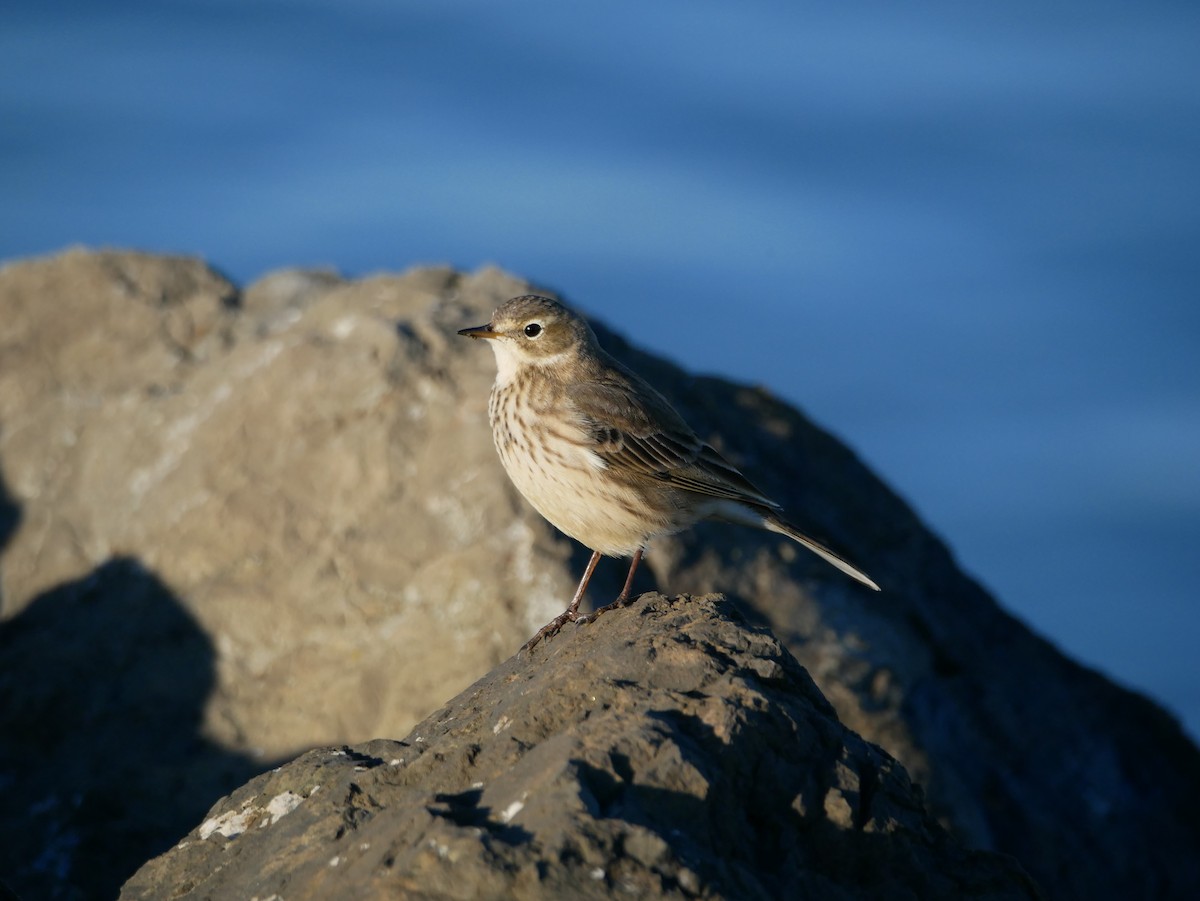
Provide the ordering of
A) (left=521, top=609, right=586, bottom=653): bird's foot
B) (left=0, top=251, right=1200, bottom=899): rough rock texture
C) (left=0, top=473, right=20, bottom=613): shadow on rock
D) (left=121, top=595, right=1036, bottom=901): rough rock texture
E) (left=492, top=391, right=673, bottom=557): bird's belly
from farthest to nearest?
(left=0, top=473, right=20, bottom=613): shadow on rock → (left=0, top=251, right=1200, bottom=899): rough rock texture → (left=492, top=391, right=673, bottom=557): bird's belly → (left=521, top=609, right=586, bottom=653): bird's foot → (left=121, top=595, right=1036, bottom=901): rough rock texture

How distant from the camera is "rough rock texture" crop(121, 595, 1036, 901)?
13.8 ft

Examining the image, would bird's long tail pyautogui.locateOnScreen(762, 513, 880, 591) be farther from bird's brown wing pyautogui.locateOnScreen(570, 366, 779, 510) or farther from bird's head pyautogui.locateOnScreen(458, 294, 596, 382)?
bird's head pyautogui.locateOnScreen(458, 294, 596, 382)

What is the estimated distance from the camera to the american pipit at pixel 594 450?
755 cm

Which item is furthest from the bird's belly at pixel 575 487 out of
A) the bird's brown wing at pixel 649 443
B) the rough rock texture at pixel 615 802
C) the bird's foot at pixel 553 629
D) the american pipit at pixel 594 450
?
the rough rock texture at pixel 615 802

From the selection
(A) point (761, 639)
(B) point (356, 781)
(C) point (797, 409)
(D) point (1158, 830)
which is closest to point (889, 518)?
(C) point (797, 409)

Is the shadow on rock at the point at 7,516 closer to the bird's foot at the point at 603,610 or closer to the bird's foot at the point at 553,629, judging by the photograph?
the bird's foot at the point at 553,629

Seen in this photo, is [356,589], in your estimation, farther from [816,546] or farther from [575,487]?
[816,546]

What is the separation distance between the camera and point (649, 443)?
7.79 meters

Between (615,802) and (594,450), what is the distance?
3.34 meters

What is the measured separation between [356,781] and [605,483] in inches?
104

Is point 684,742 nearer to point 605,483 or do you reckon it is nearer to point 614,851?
point 614,851

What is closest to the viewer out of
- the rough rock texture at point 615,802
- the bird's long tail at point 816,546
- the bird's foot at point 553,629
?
the rough rock texture at point 615,802

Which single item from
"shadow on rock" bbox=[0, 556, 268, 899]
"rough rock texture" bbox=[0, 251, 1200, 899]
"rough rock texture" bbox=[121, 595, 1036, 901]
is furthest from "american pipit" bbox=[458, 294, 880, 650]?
"shadow on rock" bbox=[0, 556, 268, 899]

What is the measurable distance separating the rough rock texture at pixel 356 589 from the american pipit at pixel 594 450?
2035 millimetres
